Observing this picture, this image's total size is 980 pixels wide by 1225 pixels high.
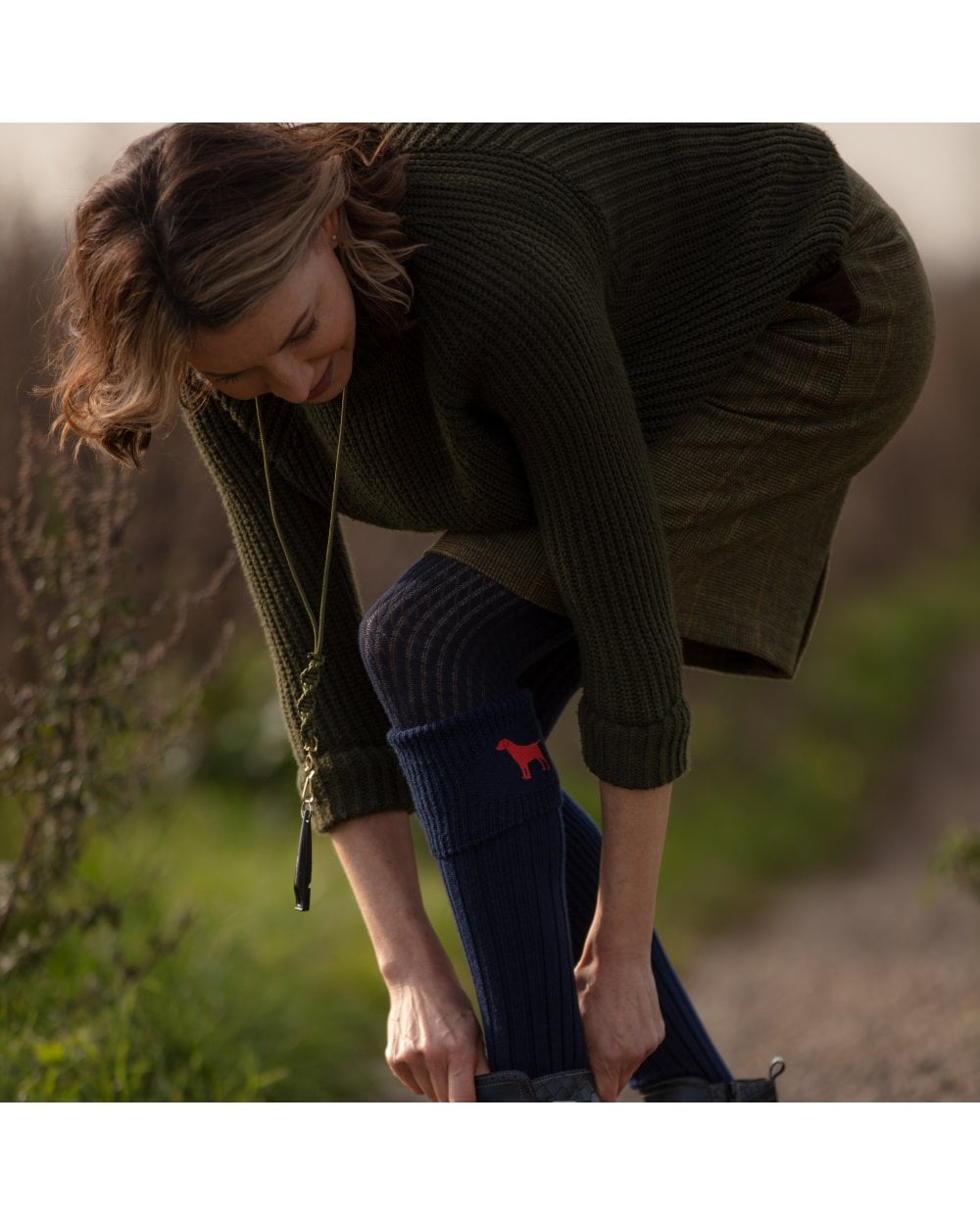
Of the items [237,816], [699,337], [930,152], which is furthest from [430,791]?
[930,152]

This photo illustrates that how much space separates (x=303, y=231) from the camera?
1408mm

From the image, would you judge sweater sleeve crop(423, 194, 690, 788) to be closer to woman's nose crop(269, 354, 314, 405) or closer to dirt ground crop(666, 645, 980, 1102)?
woman's nose crop(269, 354, 314, 405)

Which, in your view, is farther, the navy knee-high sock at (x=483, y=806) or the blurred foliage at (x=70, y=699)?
the blurred foliage at (x=70, y=699)

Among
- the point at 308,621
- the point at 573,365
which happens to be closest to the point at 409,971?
the point at 308,621

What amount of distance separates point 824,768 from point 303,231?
5004 millimetres

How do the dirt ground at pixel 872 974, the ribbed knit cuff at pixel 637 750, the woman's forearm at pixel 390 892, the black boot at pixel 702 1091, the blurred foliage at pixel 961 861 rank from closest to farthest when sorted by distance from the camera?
the ribbed knit cuff at pixel 637 750, the woman's forearm at pixel 390 892, the black boot at pixel 702 1091, the blurred foliage at pixel 961 861, the dirt ground at pixel 872 974

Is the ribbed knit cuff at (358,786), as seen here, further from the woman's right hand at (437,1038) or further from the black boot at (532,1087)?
the black boot at (532,1087)

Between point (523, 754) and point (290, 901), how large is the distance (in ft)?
7.71

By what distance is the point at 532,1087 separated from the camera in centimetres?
156

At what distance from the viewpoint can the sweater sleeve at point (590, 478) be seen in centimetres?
143

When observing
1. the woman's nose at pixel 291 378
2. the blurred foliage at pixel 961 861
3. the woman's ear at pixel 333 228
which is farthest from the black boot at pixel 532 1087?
the blurred foliage at pixel 961 861

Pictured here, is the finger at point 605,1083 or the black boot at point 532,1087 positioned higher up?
the black boot at point 532,1087

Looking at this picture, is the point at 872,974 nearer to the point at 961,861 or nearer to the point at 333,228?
the point at 961,861

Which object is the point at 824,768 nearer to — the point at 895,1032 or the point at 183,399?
the point at 895,1032
